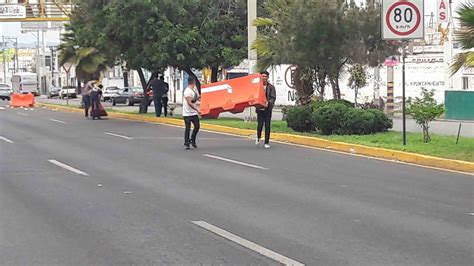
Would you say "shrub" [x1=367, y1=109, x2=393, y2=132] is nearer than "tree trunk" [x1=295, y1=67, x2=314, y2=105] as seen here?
Yes

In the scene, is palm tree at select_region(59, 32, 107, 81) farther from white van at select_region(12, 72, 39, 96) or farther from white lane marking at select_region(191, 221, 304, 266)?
white van at select_region(12, 72, 39, 96)

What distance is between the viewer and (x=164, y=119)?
91.2 feet

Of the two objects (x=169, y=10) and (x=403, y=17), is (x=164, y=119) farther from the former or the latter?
(x=403, y=17)

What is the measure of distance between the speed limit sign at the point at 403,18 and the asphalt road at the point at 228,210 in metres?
2.99

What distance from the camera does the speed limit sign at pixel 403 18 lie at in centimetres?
1576

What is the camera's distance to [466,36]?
14086mm

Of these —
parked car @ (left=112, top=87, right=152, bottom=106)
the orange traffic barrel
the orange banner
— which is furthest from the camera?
parked car @ (left=112, top=87, right=152, bottom=106)

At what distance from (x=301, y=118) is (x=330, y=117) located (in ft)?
4.67

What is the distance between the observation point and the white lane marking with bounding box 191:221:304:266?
6.74 m

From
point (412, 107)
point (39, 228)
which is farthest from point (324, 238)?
point (412, 107)

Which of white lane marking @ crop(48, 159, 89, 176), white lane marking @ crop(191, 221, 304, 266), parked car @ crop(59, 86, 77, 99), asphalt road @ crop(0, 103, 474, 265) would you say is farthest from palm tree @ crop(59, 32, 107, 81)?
white lane marking @ crop(191, 221, 304, 266)

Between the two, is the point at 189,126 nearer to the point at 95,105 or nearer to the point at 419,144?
the point at 419,144

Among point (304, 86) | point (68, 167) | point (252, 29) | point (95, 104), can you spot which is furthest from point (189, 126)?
point (95, 104)

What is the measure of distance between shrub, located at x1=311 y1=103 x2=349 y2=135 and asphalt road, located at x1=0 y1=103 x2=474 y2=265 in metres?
3.01
